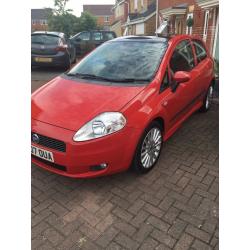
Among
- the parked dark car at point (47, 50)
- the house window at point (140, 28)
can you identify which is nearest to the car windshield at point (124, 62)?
the parked dark car at point (47, 50)

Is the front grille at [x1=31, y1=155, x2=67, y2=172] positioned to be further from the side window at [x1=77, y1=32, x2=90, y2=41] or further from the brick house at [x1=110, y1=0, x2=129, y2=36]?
the brick house at [x1=110, y1=0, x2=129, y2=36]

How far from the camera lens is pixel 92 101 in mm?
2910

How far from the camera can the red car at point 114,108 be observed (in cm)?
261

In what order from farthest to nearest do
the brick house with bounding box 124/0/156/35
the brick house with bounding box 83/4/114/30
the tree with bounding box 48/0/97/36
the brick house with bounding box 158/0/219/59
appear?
the brick house with bounding box 83/4/114/30, the tree with bounding box 48/0/97/36, the brick house with bounding box 124/0/156/35, the brick house with bounding box 158/0/219/59

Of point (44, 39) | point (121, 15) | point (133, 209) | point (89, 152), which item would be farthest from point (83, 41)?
point (121, 15)

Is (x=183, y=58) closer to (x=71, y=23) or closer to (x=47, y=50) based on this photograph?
(x=47, y=50)

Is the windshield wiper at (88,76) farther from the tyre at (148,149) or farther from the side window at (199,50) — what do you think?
the side window at (199,50)

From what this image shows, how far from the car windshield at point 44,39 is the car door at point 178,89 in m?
6.41

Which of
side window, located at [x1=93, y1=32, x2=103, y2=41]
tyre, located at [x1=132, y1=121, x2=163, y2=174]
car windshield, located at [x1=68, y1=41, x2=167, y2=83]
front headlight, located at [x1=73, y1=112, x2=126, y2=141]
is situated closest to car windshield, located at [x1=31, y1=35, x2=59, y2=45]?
side window, located at [x1=93, y1=32, x2=103, y2=41]

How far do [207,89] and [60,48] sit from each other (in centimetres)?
626

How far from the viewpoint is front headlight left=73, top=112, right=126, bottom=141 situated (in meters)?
2.57

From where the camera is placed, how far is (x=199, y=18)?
13.2 metres

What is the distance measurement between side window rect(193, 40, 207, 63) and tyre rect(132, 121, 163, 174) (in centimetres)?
202

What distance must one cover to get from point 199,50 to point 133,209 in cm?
337
